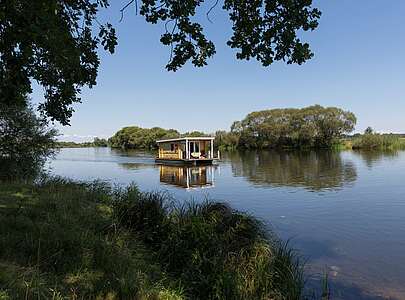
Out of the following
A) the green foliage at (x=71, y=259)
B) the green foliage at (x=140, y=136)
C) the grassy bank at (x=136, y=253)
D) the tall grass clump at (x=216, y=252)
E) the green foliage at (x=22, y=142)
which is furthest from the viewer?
the green foliage at (x=140, y=136)

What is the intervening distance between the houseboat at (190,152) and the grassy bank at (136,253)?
3387 centimetres

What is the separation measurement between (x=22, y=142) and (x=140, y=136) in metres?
97.8

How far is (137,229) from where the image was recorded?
7.51m

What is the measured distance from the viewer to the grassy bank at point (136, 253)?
452 cm

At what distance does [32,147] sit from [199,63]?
12670mm

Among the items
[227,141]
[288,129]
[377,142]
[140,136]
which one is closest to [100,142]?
[140,136]

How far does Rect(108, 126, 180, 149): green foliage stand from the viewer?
10462cm

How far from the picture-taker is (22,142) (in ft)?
50.8

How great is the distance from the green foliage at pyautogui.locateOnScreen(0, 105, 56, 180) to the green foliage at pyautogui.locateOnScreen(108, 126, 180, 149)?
79.1 meters

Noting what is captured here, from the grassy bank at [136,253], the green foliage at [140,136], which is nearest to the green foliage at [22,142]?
the grassy bank at [136,253]

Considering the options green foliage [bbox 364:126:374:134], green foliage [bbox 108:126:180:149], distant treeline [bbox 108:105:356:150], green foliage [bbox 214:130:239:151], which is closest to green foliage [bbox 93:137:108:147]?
green foliage [bbox 108:126:180:149]

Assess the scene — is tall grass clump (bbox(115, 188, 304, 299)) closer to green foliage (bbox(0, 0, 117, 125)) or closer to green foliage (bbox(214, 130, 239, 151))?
green foliage (bbox(0, 0, 117, 125))

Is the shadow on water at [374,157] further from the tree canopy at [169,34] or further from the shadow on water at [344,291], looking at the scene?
the tree canopy at [169,34]

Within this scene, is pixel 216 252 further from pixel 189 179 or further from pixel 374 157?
pixel 374 157
